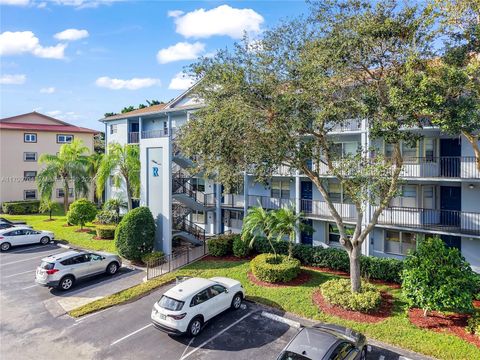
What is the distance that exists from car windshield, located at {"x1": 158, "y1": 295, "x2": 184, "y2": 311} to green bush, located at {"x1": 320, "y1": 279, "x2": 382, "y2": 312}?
627cm

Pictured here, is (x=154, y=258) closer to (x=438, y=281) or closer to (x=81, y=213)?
(x=81, y=213)

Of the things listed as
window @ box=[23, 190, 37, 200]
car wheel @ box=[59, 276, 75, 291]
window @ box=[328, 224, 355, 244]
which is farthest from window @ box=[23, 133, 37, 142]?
window @ box=[328, 224, 355, 244]

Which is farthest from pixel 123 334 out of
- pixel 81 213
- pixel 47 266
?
pixel 81 213

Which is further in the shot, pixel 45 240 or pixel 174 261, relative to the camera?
pixel 45 240

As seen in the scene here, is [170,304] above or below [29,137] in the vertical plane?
below

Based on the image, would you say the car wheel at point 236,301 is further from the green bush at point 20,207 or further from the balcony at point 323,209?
the green bush at point 20,207

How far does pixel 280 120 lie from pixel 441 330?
30.9 feet

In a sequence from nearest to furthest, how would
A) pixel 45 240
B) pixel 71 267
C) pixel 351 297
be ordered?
pixel 351 297
pixel 71 267
pixel 45 240

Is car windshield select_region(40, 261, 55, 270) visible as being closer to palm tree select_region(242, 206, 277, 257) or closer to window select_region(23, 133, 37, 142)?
palm tree select_region(242, 206, 277, 257)

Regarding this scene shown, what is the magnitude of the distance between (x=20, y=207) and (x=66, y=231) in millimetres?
13413

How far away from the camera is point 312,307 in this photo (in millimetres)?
13766

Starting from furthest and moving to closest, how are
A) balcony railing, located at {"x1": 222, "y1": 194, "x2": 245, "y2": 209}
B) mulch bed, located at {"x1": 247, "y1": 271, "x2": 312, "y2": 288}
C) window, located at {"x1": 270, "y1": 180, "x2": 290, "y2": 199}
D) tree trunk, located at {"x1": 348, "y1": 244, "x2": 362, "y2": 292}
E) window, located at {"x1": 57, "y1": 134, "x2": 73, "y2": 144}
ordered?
window, located at {"x1": 57, "y1": 134, "x2": 73, "y2": 144}, balcony railing, located at {"x1": 222, "y1": 194, "x2": 245, "y2": 209}, window, located at {"x1": 270, "y1": 180, "x2": 290, "y2": 199}, mulch bed, located at {"x1": 247, "y1": 271, "x2": 312, "y2": 288}, tree trunk, located at {"x1": 348, "y1": 244, "x2": 362, "y2": 292}

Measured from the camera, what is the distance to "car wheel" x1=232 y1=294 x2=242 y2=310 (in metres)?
14.0

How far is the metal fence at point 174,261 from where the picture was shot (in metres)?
18.4
